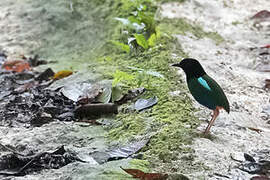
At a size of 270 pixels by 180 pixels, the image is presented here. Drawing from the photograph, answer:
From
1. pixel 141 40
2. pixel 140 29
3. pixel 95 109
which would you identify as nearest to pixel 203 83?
pixel 95 109

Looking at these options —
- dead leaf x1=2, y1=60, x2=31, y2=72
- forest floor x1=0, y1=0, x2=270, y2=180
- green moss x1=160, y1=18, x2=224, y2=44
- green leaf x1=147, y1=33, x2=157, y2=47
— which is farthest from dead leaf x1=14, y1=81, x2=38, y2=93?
green moss x1=160, y1=18, x2=224, y2=44

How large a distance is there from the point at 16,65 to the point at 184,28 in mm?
2013

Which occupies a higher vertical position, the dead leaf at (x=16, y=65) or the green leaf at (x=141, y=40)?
the green leaf at (x=141, y=40)

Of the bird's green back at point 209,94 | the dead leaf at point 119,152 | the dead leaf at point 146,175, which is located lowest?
the dead leaf at point 119,152

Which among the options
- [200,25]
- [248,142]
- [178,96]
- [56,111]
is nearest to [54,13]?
[200,25]

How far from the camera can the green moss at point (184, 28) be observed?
4.66 meters

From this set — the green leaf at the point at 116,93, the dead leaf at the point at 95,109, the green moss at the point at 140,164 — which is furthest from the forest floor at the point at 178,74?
the green leaf at the point at 116,93

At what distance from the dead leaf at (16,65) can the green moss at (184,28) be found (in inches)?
63.9

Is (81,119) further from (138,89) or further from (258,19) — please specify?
(258,19)

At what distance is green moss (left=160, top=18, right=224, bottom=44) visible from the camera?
4.66 metres

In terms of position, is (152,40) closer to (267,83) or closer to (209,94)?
(267,83)

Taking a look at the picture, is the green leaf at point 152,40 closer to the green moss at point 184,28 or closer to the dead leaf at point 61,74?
the green moss at point 184,28

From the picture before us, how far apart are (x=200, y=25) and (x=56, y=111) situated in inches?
100

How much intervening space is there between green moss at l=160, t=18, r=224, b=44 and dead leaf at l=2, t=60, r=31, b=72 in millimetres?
1623
